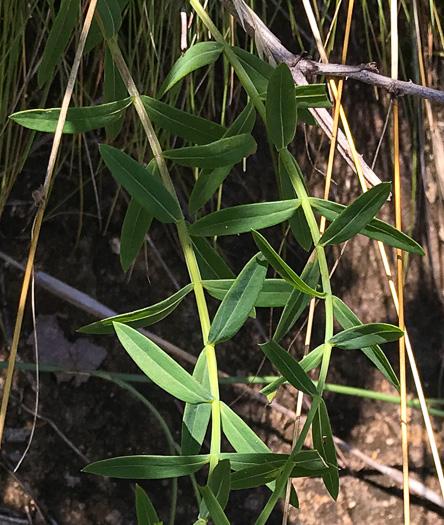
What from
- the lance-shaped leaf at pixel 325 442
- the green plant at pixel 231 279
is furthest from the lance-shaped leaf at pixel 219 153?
the lance-shaped leaf at pixel 325 442

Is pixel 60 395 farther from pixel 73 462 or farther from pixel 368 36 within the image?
pixel 368 36

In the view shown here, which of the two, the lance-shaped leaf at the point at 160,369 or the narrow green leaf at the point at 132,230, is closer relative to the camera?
the lance-shaped leaf at the point at 160,369

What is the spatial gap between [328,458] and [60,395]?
0.68m

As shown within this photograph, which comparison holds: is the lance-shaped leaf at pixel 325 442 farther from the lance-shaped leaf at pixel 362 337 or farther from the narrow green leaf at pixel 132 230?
the narrow green leaf at pixel 132 230

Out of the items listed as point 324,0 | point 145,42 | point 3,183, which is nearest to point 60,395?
point 3,183

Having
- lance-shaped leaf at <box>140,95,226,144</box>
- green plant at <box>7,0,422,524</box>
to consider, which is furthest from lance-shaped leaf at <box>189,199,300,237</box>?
lance-shaped leaf at <box>140,95,226,144</box>

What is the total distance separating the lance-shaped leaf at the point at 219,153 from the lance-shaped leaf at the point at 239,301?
0.11 metres

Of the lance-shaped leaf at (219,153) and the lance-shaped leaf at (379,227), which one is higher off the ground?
the lance-shaped leaf at (219,153)

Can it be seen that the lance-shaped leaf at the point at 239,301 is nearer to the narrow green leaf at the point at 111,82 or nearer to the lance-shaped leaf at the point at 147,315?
the lance-shaped leaf at the point at 147,315

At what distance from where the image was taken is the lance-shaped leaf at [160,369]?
49 centimetres

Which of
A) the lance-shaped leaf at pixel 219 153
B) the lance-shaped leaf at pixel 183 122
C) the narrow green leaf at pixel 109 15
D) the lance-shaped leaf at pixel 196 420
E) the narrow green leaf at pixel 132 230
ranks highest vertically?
the narrow green leaf at pixel 109 15

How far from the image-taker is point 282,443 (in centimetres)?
110

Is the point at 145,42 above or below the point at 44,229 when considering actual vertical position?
above

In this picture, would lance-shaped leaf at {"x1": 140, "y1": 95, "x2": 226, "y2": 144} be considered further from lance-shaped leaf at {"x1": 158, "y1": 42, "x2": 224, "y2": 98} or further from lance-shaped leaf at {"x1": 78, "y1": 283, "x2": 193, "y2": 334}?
lance-shaped leaf at {"x1": 78, "y1": 283, "x2": 193, "y2": 334}
